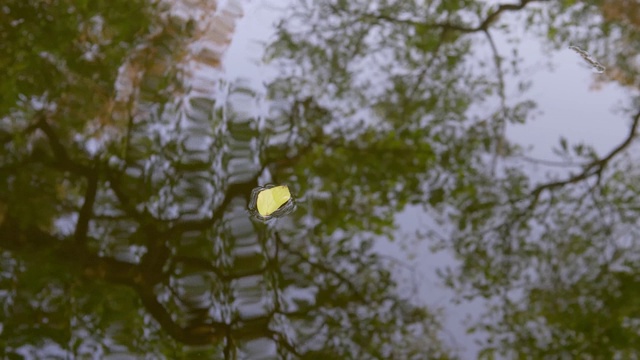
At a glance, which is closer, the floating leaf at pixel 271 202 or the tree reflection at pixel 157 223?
the tree reflection at pixel 157 223

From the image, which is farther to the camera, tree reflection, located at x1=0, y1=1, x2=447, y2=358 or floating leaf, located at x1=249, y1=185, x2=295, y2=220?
floating leaf, located at x1=249, y1=185, x2=295, y2=220

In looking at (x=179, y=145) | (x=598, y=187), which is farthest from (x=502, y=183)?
(x=179, y=145)

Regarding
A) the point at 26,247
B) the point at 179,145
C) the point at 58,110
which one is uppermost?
the point at 58,110

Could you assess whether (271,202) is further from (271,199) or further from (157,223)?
(157,223)

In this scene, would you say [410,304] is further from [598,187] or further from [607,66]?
[607,66]

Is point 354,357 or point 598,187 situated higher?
point 598,187

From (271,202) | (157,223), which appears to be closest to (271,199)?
(271,202)
